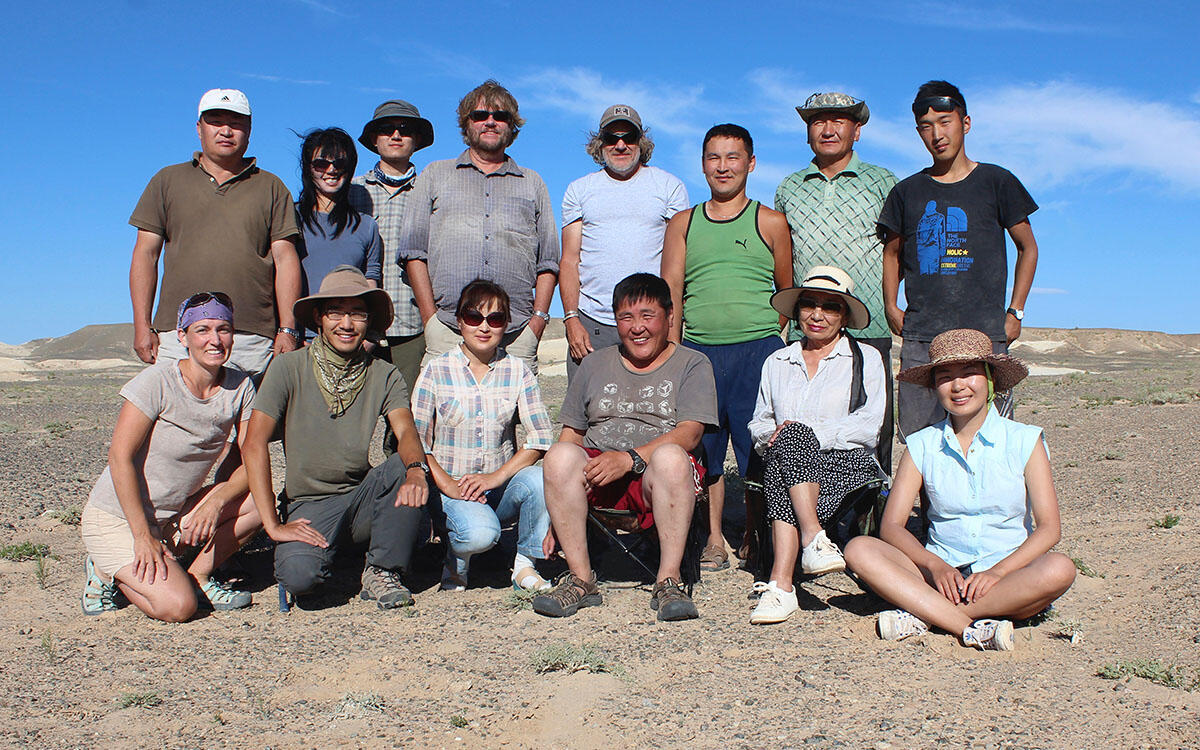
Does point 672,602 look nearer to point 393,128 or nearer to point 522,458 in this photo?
point 522,458

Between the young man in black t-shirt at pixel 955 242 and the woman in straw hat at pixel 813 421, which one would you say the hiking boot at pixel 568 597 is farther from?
the young man in black t-shirt at pixel 955 242

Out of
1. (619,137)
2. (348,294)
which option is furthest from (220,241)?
(619,137)

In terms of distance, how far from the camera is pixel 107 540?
4.65 meters

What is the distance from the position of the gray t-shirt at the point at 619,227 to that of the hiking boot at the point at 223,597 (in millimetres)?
2647

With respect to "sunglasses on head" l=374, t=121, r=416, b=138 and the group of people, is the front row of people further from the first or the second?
"sunglasses on head" l=374, t=121, r=416, b=138

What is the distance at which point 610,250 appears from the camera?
602 cm

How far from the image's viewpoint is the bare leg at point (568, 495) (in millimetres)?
4664

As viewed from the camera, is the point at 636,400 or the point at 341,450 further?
the point at 636,400

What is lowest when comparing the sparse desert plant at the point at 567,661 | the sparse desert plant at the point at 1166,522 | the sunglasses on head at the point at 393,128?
the sparse desert plant at the point at 567,661

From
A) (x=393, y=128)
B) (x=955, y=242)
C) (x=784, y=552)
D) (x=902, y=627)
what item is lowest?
(x=902, y=627)

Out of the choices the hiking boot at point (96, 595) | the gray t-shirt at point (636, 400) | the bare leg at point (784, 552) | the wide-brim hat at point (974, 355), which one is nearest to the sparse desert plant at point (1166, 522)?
the wide-brim hat at point (974, 355)

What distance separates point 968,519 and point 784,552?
0.87 m

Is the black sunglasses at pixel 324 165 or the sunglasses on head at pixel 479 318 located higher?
the black sunglasses at pixel 324 165

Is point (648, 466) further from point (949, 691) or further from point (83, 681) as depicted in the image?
point (83, 681)
